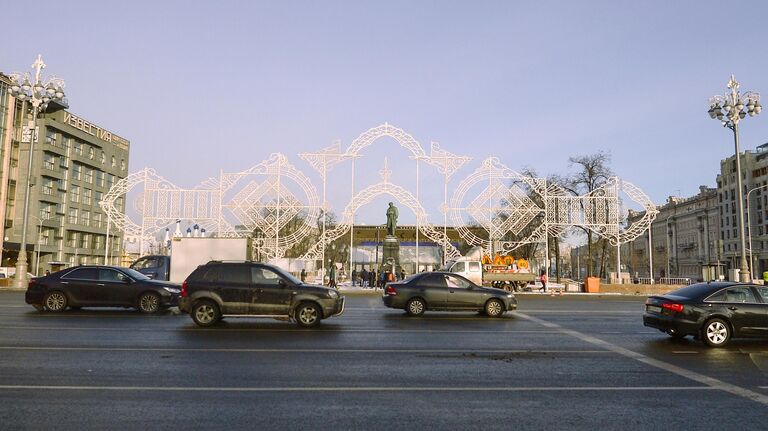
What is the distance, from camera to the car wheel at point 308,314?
14.2 m

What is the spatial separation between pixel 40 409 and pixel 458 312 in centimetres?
1502

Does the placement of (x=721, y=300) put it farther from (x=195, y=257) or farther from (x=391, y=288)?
(x=195, y=257)

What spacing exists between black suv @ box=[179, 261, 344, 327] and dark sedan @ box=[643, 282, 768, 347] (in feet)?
25.7

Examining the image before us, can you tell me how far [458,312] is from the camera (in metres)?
19.7

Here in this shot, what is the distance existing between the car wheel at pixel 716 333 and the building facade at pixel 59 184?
204ft

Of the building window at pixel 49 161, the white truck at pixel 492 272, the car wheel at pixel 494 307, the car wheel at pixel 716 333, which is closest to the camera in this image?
the car wheel at pixel 716 333

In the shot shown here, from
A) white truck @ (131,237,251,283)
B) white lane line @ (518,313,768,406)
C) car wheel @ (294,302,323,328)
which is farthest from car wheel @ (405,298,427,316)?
white truck @ (131,237,251,283)

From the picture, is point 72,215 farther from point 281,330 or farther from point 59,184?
point 281,330

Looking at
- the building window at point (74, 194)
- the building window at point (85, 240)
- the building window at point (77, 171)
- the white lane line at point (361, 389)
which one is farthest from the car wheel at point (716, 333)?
the building window at point (77, 171)

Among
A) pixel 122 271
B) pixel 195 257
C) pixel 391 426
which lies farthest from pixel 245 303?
pixel 195 257

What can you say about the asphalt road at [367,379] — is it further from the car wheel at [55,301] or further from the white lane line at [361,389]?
the car wheel at [55,301]

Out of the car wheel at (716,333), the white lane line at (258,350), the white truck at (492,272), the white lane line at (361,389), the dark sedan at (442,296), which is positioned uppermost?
the white truck at (492,272)

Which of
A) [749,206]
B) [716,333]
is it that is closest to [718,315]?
[716,333]

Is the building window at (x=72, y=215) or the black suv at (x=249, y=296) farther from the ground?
the building window at (x=72, y=215)
